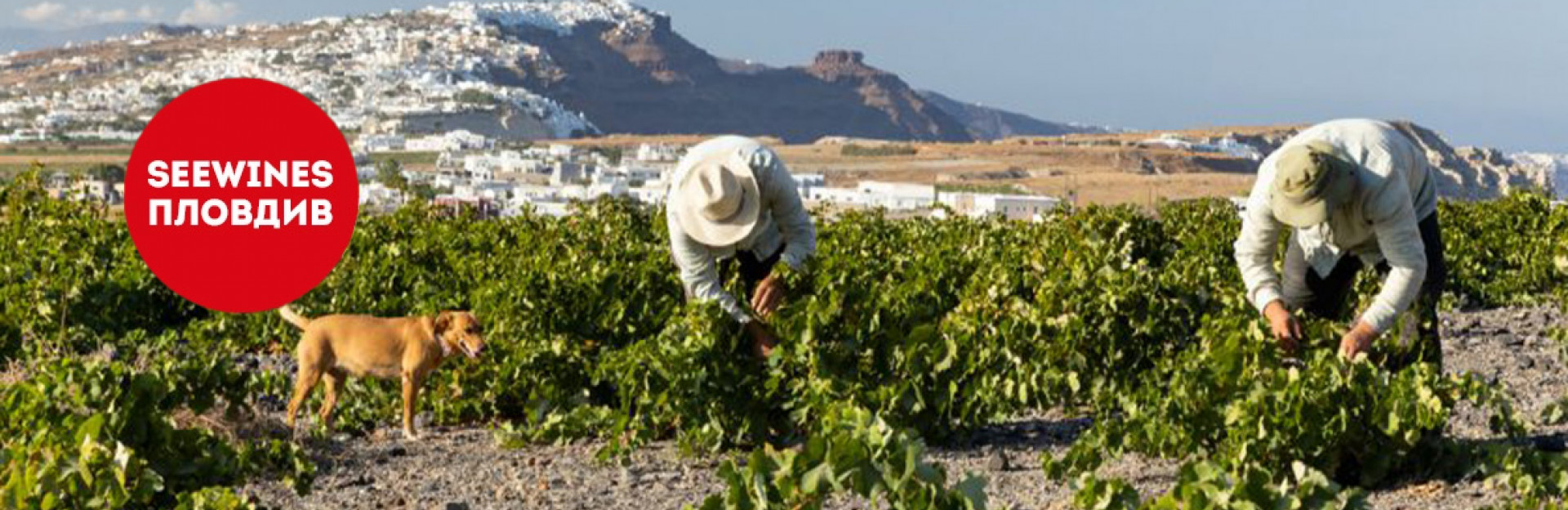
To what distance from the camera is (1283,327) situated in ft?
22.4

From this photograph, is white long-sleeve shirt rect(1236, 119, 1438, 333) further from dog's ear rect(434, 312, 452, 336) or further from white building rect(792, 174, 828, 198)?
white building rect(792, 174, 828, 198)

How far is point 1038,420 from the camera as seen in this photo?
8.84 meters

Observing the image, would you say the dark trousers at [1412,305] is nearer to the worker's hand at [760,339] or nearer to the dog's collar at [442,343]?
the worker's hand at [760,339]

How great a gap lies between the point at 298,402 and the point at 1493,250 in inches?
473

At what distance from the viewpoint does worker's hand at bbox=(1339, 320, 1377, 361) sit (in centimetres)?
671

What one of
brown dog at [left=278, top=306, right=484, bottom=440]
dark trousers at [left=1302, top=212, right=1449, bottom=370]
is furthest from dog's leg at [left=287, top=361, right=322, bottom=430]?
dark trousers at [left=1302, top=212, right=1449, bottom=370]

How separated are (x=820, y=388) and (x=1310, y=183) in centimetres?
206

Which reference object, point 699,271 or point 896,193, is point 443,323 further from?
point 896,193

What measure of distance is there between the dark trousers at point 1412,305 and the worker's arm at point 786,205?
204 centimetres

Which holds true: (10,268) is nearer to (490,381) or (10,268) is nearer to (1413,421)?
(490,381)

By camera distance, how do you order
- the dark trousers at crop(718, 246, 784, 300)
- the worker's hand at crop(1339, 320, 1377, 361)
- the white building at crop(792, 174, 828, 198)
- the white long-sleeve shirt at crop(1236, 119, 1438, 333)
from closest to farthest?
the white long-sleeve shirt at crop(1236, 119, 1438, 333) → the worker's hand at crop(1339, 320, 1377, 361) → the dark trousers at crop(718, 246, 784, 300) → the white building at crop(792, 174, 828, 198)

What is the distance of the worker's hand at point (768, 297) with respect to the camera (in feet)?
25.6

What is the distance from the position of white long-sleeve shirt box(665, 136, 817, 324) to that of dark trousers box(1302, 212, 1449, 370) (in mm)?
2051

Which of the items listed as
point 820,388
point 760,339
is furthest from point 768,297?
point 820,388
